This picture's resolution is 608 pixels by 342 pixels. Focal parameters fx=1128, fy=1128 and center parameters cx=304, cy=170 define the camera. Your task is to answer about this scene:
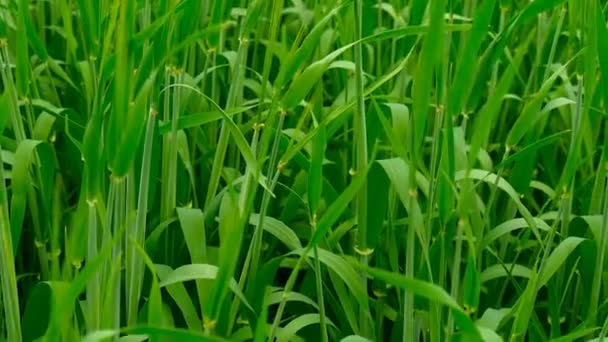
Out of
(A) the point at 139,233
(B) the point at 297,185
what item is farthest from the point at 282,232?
(A) the point at 139,233

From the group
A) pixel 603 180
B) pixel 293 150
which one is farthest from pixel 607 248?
pixel 293 150

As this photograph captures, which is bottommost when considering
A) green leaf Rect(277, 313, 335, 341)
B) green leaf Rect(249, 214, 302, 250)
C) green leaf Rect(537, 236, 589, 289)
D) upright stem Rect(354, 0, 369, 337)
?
green leaf Rect(277, 313, 335, 341)

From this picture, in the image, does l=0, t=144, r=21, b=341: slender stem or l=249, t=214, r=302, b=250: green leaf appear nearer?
l=0, t=144, r=21, b=341: slender stem

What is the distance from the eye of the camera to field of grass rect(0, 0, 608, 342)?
925 millimetres

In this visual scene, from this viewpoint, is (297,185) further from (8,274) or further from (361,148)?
(8,274)

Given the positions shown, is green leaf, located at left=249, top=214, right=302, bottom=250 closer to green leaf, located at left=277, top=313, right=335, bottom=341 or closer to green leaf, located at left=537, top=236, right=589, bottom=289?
green leaf, located at left=277, top=313, right=335, bottom=341

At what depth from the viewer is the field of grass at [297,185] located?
0.92 m

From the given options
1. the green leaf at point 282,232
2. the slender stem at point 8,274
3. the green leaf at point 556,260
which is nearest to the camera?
the slender stem at point 8,274

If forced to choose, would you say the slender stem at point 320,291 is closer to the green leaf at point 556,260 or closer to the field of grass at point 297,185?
the field of grass at point 297,185

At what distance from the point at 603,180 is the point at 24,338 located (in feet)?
2.08

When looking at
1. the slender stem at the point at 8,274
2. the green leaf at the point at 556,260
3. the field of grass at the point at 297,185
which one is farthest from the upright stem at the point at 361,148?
the slender stem at the point at 8,274

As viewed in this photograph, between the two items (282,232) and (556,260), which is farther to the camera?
(282,232)

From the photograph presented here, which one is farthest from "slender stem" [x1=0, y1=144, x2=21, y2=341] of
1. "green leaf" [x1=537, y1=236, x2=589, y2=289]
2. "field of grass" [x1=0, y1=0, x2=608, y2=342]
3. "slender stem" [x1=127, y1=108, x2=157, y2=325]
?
"green leaf" [x1=537, y1=236, x2=589, y2=289]

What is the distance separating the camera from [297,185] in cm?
126
